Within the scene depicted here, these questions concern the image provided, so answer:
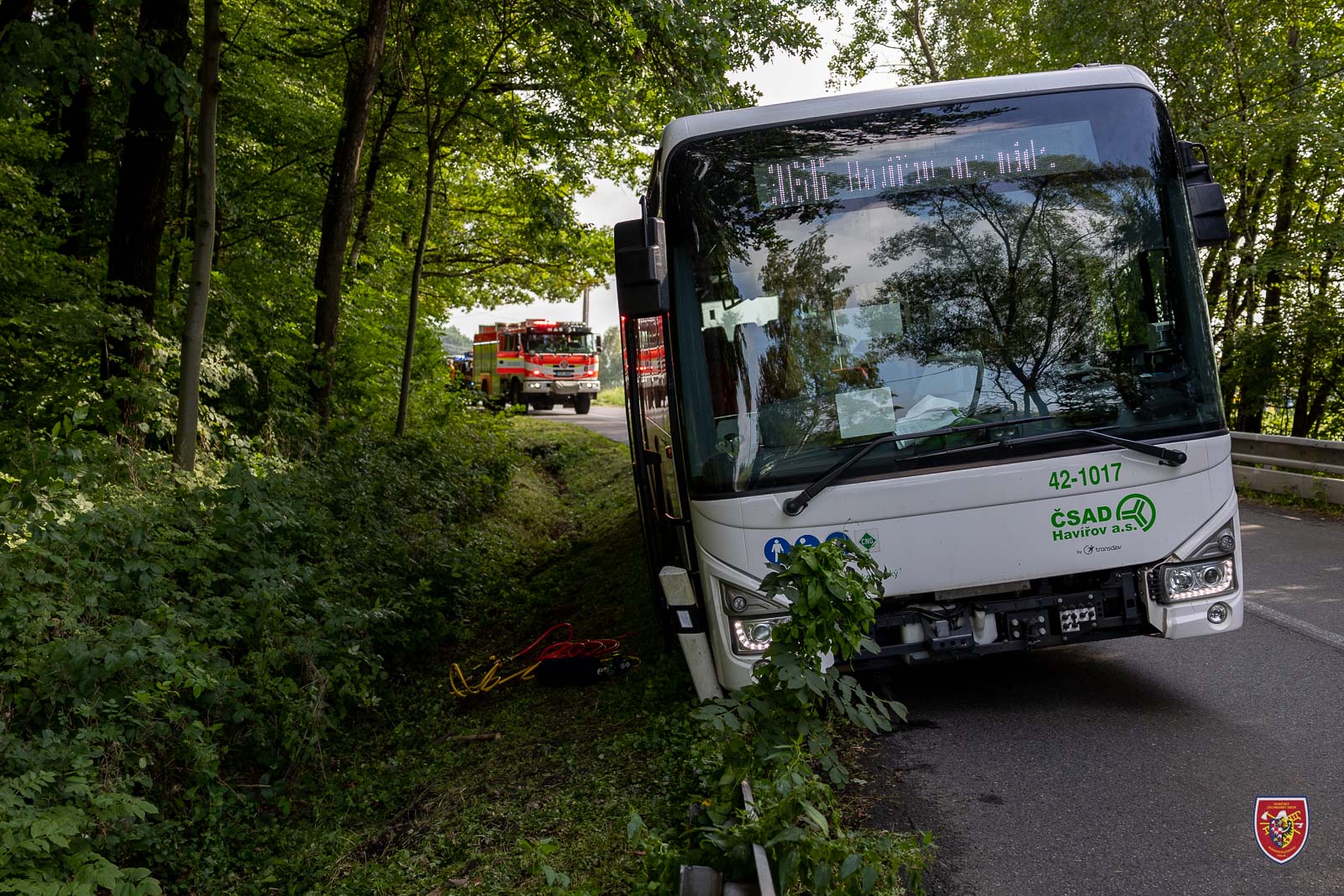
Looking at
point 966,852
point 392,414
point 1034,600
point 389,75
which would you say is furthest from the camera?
point 392,414

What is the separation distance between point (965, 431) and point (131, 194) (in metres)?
8.98

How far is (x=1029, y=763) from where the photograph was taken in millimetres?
5055

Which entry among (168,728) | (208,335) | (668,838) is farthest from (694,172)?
(208,335)

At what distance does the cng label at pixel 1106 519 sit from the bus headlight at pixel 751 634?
1.46 metres

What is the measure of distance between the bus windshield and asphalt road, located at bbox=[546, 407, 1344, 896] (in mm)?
1484

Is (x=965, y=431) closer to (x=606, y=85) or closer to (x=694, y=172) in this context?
(x=694, y=172)

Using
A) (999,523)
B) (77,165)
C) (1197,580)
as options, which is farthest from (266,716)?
(77,165)

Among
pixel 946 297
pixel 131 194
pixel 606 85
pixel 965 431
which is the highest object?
pixel 606 85

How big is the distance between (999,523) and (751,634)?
134 cm

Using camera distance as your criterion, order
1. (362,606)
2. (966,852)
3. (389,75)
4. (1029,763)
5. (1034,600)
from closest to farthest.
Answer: (966,852) → (1029,763) → (1034,600) → (362,606) → (389,75)

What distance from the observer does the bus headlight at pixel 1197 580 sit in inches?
211

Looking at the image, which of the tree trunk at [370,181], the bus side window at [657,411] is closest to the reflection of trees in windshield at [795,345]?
A: the bus side window at [657,411]

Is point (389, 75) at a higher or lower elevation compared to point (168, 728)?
higher

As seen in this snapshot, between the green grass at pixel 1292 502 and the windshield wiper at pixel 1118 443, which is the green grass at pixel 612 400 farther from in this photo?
the windshield wiper at pixel 1118 443
